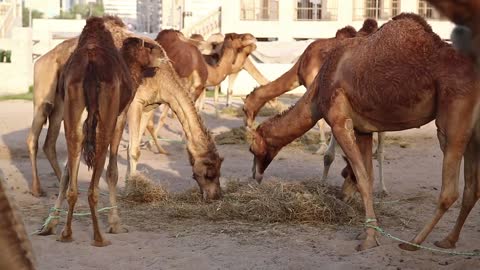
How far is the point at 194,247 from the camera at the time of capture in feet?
24.2

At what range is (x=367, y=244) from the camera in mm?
7203

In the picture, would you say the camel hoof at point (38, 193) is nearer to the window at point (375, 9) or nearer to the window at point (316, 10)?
the window at point (316, 10)

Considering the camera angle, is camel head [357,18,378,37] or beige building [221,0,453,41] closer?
camel head [357,18,378,37]

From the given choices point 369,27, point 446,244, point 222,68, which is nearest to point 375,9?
point 222,68

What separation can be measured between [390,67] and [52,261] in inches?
143

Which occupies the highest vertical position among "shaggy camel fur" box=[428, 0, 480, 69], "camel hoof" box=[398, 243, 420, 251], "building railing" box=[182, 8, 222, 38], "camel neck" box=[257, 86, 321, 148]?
"building railing" box=[182, 8, 222, 38]

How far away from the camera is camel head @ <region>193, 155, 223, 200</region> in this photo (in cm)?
949

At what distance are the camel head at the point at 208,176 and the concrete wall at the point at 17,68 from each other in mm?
20061

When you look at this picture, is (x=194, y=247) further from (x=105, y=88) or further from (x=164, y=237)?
(x=105, y=88)

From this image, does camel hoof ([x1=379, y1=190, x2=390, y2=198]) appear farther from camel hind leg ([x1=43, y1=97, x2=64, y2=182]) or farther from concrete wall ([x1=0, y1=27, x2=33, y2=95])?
concrete wall ([x1=0, y1=27, x2=33, y2=95])

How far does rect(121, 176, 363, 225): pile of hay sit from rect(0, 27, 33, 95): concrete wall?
20.1 meters

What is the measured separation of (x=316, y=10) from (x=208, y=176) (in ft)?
123

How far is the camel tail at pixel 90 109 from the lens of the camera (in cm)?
703

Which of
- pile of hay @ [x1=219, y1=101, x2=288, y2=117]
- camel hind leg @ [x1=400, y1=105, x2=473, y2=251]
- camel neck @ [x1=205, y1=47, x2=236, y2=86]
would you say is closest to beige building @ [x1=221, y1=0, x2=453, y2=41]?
pile of hay @ [x1=219, y1=101, x2=288, y2=117]
